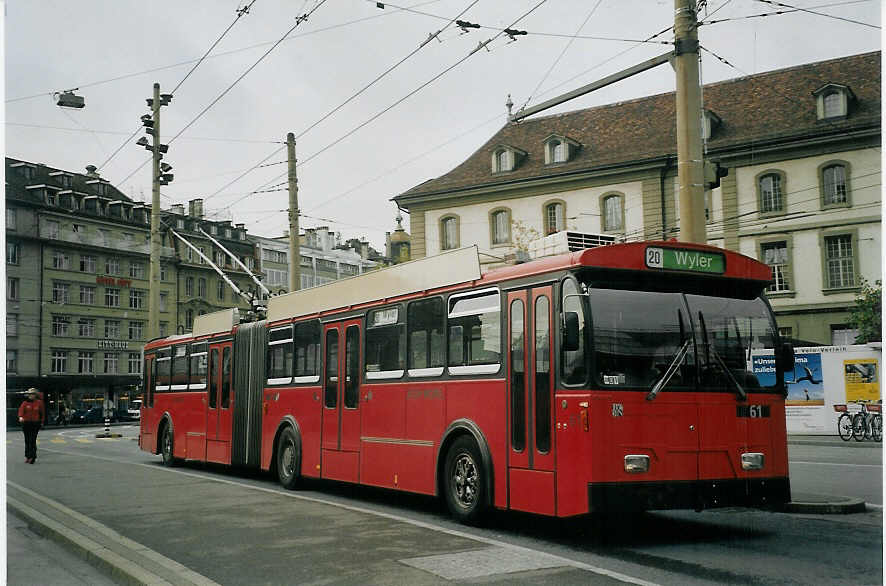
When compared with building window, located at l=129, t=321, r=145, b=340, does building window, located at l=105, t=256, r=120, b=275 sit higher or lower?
higher

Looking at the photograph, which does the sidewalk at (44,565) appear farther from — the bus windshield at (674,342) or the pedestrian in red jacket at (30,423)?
the pedestrian in red jacket at (30,423)

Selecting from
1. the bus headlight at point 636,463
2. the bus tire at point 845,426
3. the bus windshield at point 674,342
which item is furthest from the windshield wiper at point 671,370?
the bus tire at point 845,426

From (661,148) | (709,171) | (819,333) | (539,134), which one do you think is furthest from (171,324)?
(709,171)

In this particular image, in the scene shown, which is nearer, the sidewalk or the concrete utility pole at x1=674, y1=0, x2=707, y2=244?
the sidewalk

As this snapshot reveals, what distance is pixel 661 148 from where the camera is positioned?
38938 mm

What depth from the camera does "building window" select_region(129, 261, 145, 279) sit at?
55.8 metres

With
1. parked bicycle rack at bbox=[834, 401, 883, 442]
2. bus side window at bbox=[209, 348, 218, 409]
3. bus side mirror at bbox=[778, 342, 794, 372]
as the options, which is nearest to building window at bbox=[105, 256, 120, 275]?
bus side window at bbox=[209, 348, 218, 409]

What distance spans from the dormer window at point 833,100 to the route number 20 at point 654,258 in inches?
1017

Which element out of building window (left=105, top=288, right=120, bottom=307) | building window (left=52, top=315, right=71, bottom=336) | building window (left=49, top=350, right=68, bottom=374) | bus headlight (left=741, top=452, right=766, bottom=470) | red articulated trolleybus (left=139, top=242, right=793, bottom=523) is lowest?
bus headlight (left=741, top=452, right=766, bottom=470)

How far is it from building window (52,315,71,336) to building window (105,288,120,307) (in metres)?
3.04

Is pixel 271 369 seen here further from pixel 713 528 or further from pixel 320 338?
pixel 713 528

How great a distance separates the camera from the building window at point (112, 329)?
179ft

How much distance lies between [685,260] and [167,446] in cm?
1423

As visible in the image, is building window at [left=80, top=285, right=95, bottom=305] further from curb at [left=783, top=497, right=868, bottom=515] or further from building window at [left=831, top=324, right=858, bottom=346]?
curb at [left=783, top=497, right=868, bottom=515]
